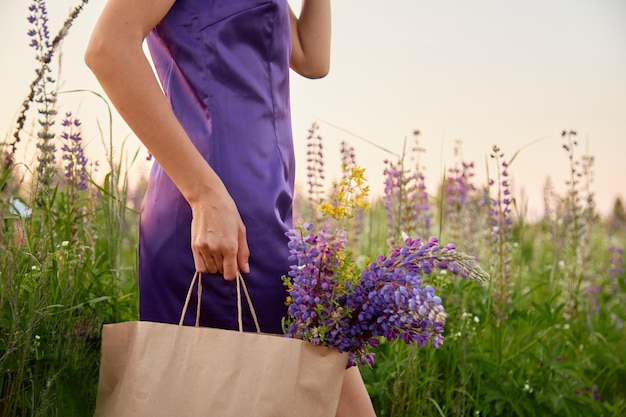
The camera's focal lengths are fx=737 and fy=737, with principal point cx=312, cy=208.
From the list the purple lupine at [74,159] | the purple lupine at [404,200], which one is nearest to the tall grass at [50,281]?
the purple lupine at [74,159]

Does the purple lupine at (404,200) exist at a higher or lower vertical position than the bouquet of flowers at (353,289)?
higher

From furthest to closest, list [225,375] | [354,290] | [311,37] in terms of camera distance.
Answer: [311,37], [354,290], [225,375]

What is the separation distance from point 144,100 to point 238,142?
0.79 ft

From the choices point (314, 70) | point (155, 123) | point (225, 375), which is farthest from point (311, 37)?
point (225, 375)

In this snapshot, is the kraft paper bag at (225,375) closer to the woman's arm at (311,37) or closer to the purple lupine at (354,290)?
the purple lupine at (354,290)

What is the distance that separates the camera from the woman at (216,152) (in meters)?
1.54

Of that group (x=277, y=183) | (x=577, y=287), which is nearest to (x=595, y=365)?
(x=577, y=287)

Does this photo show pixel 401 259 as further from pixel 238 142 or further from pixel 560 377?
pixel 560 377

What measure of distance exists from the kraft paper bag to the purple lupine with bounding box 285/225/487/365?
76 millimetres

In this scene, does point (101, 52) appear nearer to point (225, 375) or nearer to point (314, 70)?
point (225, 375)

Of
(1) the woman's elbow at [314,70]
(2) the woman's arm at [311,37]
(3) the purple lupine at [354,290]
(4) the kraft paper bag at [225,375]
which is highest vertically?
(2) the woman's arm at [311,37]

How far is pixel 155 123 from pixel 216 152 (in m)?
0.18

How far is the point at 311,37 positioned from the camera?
2.25 meters

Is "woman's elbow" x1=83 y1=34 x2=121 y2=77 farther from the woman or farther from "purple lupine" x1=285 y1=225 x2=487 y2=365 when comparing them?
"purple lupine" x1=285 y1=225 x2=487 y2=365
